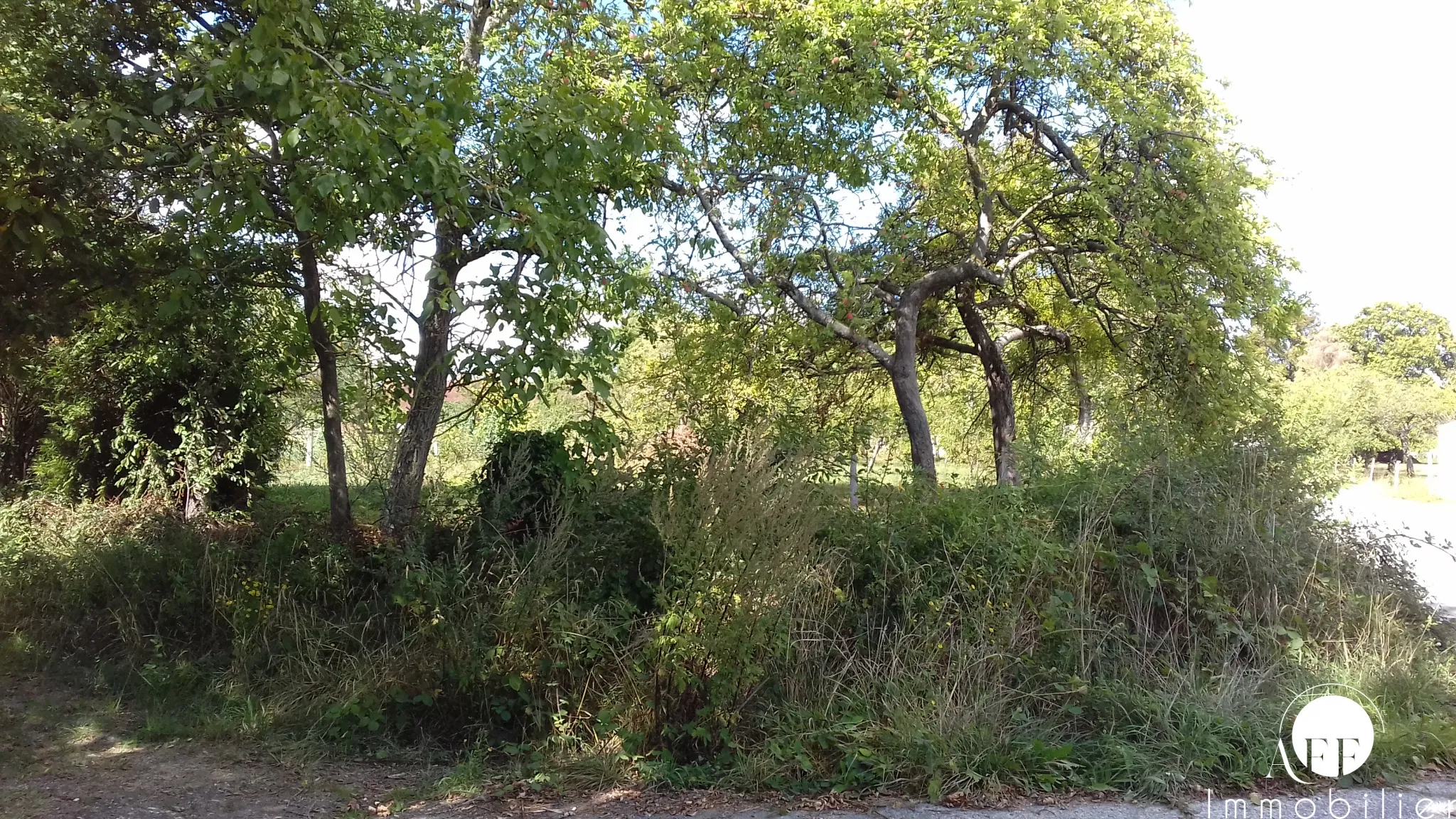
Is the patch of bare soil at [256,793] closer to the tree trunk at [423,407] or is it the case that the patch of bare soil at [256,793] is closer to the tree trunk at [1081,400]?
the tree trunk at [423,407]

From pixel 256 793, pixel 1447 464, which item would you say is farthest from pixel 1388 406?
pixel 256 793

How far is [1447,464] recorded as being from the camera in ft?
102

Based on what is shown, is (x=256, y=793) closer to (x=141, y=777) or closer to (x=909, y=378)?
(x=141, y=777)

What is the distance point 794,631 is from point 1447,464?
3600 centimetres

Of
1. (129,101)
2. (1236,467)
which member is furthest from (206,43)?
(1236,467)

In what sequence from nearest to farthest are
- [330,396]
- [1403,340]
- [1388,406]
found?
[330,396] < [1388,406] < [1403,340]

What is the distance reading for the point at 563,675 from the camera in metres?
5.29

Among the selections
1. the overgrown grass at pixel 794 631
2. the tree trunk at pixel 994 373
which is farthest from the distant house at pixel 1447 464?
the overgrown grass at pixel 794 631

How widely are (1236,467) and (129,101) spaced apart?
8315 millimetres

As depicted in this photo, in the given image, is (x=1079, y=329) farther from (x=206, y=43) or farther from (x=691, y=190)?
(x=206, y=43)

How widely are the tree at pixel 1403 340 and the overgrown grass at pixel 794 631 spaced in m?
60.4

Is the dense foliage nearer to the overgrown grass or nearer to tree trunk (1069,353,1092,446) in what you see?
the overgrown grass

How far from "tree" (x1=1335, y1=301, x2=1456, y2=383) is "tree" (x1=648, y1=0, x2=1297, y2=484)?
5646cm

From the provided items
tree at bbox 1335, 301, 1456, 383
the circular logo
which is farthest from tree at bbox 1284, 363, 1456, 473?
the circular logo
